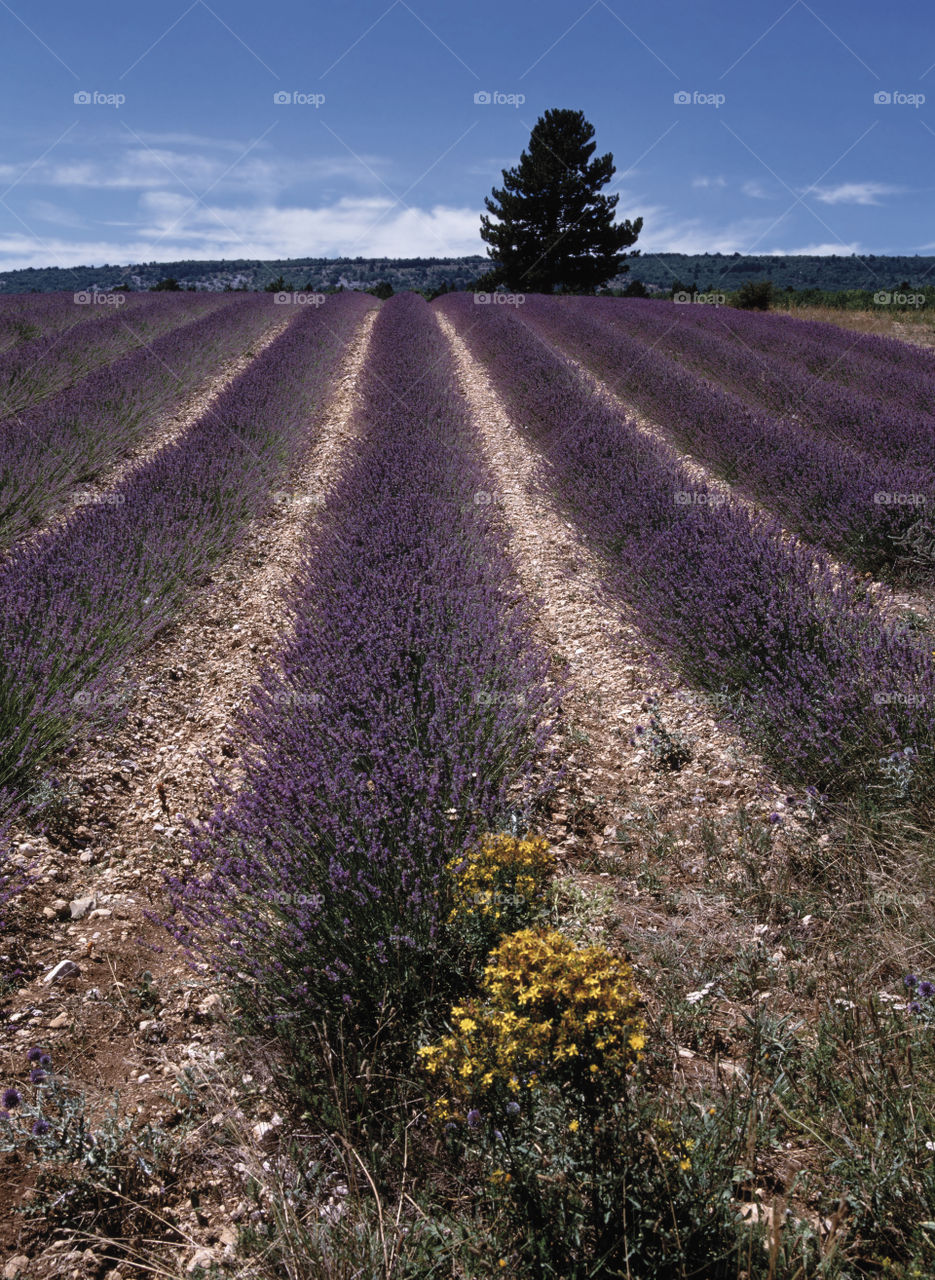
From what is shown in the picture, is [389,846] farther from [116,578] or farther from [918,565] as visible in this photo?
[918,565]

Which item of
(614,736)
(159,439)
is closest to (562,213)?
(159,439)

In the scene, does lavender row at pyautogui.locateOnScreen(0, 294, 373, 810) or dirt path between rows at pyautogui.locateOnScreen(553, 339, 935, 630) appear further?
dirt path between rows at pyautogui.locateOnScreen(553, 339, 935, 630)

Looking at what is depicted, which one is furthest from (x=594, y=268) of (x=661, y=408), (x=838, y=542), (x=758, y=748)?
(x=758, y=748)

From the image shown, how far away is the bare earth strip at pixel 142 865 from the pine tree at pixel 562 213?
2604 centimetres

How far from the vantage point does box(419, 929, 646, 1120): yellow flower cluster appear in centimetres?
124

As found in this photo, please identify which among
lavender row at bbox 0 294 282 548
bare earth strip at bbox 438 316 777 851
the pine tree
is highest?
the pine tree

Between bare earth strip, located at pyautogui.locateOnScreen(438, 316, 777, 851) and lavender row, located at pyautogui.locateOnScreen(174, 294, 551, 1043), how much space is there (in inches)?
Answer: 12.5

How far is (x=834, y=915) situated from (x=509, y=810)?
104cm

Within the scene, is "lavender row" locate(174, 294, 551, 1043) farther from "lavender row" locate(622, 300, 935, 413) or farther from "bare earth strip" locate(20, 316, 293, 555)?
"lavender row" locate(622, 300, 935, 413)

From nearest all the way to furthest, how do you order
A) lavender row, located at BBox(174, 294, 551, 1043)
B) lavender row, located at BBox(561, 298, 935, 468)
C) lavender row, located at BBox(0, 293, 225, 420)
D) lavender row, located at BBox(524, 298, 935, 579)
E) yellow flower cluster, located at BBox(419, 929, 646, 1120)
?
yellow flower cluster, located at BBox(419, 929, 646, 1120) → lavender row, located at BBox(174, 294, 551, 1043) → lavender row, located at BBox(524, 298, 935, 579) → lavender row, located at BBox(561, 298, 935, 468) → lavender row, located at BBox(0, 293, 225, 420)

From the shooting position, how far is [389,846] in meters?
1.99

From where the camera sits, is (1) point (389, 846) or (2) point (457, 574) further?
(2) point (457, 574)

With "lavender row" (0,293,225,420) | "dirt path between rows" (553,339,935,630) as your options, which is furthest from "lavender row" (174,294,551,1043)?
"lavender row" (0,293,225,420)

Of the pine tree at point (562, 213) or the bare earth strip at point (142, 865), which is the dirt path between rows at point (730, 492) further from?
the pine tree at point (562, 213)
